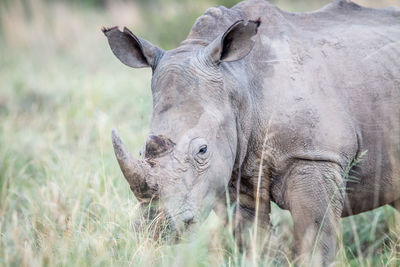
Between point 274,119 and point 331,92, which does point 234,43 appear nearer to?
point 274,119

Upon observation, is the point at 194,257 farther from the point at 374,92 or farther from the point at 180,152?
the point at 374,92

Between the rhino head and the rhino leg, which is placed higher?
the rhino head

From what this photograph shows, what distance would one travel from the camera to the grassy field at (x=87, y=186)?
354cm

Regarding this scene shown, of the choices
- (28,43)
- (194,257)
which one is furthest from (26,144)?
(28,43)

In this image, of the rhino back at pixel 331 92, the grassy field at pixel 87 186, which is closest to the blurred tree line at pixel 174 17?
the grassy field at pixel 87 186

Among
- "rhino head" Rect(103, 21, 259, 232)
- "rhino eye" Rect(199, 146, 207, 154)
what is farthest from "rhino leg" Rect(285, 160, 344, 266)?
"rhino eye" Rect(199, 146, 207, 154)

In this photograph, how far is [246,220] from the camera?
4512mm

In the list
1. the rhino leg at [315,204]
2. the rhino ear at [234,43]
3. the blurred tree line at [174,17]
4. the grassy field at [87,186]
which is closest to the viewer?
the grassy field at [87,186]

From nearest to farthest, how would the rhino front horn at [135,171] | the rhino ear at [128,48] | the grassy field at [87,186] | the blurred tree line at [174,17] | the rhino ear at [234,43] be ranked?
1. the rhino front horn at [135,171]
2. the grassy field at [87,186]
3. the rhino ear at [234,43]
4. the rhino ear at [128,48]
5. the blurred tree line at [174,17]

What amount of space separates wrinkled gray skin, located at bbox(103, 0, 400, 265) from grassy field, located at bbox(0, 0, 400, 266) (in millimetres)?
268

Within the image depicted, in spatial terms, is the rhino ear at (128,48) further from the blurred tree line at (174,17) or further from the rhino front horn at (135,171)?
the blurred tree line at (174,17)

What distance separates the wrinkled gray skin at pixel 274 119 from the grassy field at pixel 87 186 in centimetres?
27

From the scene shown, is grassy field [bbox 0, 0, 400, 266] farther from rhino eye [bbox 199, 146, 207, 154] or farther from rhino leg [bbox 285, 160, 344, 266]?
rhino eye [bbox 199, 146, 207, 154]

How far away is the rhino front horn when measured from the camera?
3.31 metres
